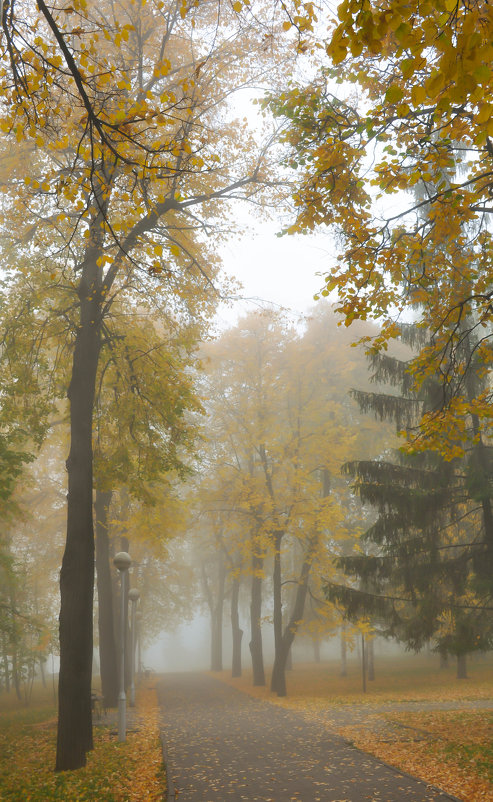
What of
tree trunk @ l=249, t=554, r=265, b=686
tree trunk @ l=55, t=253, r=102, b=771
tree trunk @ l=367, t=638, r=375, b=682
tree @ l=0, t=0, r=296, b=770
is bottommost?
tree trunk @ l=367, t=638, r=375, b=682

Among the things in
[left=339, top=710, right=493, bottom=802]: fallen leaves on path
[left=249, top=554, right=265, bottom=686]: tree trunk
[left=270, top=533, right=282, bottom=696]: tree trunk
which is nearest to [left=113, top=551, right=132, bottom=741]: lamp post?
[left=339, top=710, right=493, bottom=802]: fallen leaves on path

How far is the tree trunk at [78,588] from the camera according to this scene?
780 cm

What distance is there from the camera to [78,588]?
26.8 ft

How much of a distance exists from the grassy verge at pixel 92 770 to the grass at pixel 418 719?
321 cm

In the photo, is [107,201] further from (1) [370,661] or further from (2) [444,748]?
(1) [370,661]

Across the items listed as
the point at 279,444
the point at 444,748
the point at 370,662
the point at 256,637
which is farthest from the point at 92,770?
the point at 370,662

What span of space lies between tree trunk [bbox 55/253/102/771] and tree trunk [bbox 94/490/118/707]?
735 centimetres

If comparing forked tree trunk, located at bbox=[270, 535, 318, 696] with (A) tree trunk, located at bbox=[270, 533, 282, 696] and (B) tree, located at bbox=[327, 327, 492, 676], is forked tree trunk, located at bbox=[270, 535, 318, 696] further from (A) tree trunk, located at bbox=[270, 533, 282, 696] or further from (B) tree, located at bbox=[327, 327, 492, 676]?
(B) tree, located at bbox=[327, 327, 492, 676]

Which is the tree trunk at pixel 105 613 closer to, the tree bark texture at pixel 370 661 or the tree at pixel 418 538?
the tree at pixel 418 538

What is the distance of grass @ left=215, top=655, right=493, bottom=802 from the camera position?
7066 millimetres

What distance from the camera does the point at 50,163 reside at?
455 inches

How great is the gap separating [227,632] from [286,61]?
5540 centimetres

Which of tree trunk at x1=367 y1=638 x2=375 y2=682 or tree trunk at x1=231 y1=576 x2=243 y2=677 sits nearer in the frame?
tree trunk at x1=367 y1=638 x2=375 y2=682

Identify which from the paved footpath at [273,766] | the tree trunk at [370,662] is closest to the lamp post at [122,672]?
the paved footpath at [273,766]
